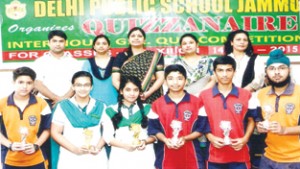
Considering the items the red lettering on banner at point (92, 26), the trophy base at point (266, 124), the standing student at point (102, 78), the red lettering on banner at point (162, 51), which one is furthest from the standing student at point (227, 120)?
the red lettering on banner at point (92, 26)

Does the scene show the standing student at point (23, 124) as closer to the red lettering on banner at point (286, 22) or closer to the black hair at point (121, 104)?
the black hair at point (121, 104)

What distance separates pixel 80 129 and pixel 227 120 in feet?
4.55

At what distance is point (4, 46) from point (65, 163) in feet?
7.86

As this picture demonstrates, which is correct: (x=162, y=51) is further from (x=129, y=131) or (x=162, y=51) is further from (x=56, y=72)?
(x=129, y=131)

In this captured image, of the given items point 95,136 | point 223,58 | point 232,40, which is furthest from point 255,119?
point 95,136

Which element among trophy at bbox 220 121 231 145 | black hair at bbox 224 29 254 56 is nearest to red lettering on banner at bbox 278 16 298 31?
black hair at bbox 224 29 254 56

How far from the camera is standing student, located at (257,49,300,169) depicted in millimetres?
4273

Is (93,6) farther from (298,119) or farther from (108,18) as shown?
(298,119)

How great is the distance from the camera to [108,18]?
6.29 meters

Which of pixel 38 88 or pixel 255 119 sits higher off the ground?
pixel 38 88

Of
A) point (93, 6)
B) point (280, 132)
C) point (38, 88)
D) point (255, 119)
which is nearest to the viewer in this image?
point (280, 132)

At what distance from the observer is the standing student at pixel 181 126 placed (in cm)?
445

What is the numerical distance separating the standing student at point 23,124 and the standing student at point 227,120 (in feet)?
5.13

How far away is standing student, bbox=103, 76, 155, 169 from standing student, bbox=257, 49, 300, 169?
3.54 ft
